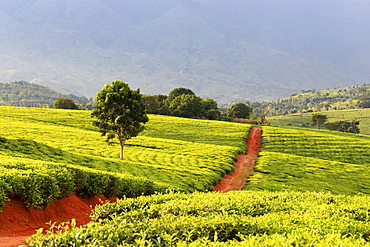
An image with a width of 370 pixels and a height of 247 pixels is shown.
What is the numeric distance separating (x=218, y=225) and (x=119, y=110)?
114ft

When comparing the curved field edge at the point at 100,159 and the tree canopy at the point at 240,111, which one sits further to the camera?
the tree canopy at the point at 240,111

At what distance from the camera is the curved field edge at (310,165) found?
41.9 metres

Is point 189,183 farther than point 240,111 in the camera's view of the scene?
No

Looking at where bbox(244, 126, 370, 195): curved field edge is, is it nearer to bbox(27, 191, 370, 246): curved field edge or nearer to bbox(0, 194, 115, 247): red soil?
bbox(27, 191, 370, 246): curved field edge

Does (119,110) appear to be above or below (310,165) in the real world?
above

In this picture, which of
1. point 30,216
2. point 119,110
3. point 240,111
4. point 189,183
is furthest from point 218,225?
point 240,111

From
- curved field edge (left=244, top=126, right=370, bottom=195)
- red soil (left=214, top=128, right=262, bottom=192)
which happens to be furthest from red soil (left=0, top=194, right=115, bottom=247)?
red soil (left=214, top=128, right=262, bottom=192)

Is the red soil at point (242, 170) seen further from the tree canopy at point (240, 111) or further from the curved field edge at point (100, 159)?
the tree canopy at point (240, 111)

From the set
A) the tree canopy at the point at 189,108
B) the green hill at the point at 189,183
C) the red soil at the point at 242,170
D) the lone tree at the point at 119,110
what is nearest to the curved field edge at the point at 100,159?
the green hill at the point at 189,183

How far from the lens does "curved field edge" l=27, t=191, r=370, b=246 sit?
30.4 feet

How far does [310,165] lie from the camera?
5606 centimetres

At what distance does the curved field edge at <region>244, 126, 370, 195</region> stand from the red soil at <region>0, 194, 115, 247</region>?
16537 mm

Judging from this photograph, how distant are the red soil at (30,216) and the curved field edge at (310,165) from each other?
1654 centimetres

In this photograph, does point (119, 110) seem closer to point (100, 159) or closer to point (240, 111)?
point (100, 159)
